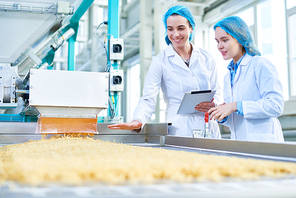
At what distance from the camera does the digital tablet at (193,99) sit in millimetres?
1501

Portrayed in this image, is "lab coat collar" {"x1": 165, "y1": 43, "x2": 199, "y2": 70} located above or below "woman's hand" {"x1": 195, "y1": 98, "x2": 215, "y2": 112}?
above

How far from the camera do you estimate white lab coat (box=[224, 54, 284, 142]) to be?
4.54ft

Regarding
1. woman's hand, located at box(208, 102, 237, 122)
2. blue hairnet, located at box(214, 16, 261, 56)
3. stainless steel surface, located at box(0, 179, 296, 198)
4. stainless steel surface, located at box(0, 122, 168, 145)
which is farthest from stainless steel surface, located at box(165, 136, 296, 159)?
blue hairnet, located at box(214, 16, 261, 56)

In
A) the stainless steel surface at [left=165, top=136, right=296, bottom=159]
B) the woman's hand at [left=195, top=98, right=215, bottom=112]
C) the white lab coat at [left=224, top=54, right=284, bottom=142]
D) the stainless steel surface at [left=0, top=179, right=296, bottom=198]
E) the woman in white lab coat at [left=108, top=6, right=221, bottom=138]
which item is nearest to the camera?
the stainless steel surface at [left=0, top=179, right=296, bottom=198]

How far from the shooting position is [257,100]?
1.44 m

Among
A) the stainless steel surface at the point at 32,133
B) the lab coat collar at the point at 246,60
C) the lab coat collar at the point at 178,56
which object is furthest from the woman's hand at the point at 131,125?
the lab coat collar at the point at 246,60

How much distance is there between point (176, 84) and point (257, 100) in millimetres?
547

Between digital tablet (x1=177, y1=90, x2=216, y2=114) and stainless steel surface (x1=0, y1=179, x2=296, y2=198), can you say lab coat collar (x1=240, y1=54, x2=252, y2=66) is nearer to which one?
digital tablet (x1=177, y1=90, x2=216, y2=114)

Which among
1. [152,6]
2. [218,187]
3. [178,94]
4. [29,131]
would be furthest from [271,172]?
[152,6]

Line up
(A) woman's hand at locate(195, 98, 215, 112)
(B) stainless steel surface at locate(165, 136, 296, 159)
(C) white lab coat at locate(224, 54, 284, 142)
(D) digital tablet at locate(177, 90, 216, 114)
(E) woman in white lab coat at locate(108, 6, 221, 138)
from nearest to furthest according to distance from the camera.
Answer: (B) stainless steel surface at locate(165, 136, 296, 159), (C) white lab coat at locate(224, 54, 284, 142), (D) digital tablet at locate(177, 90, 216, 114), (A) woman's hand at locate(195, 98, 215, 112), (E) woman in white lab coat at locate(108, 6, 221, 138)

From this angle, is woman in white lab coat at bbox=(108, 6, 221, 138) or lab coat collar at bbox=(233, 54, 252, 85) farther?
woman in white lab coat at bbox=(108, 6, 221, 138)

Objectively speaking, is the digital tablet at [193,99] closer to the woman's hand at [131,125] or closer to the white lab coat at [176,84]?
the white lab coat at [176,84]

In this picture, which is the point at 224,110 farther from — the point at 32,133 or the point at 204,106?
the point at 32,133

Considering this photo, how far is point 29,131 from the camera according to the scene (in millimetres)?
1844
